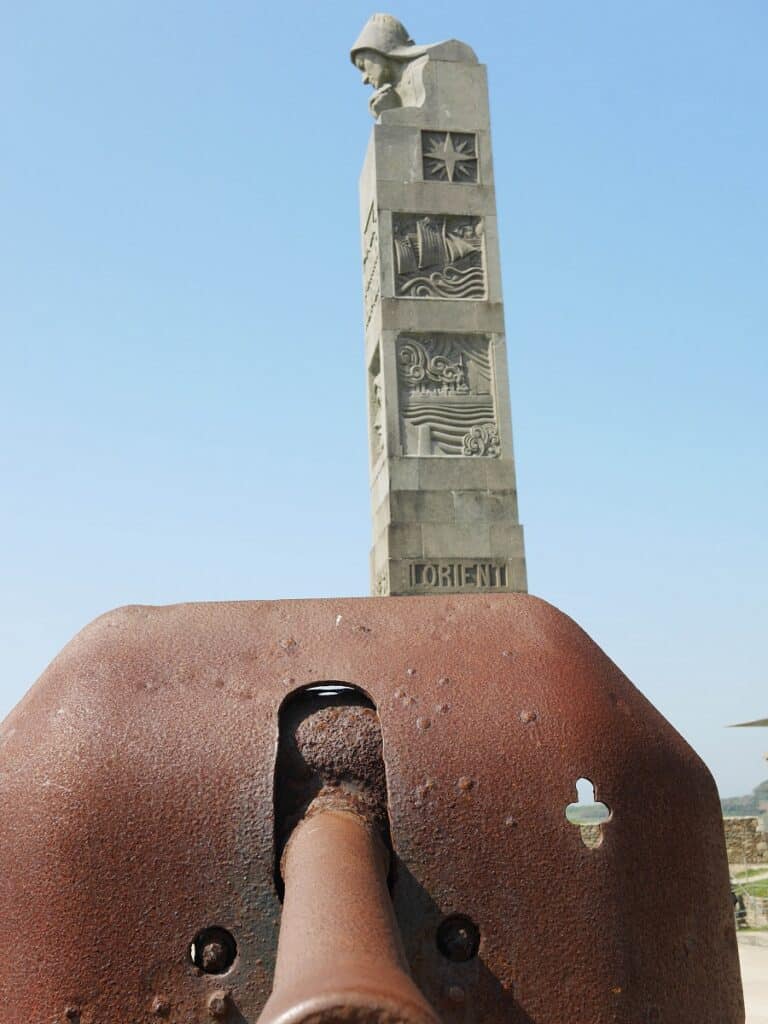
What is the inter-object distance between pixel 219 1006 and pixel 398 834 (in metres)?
0.31

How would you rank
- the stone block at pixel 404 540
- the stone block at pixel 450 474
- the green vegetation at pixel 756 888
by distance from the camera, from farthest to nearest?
the green vegetation at pixel 756 888, the stone block at pixel 450 474, the stone block at pixel 404 540

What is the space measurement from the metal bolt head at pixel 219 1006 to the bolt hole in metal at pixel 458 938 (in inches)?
11.2

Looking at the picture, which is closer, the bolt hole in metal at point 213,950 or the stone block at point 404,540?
the bolt hole in metal at point 213,950

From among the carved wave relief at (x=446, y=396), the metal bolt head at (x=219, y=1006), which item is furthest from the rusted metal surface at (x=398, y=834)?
the carved wave relief at (x=446, y=396)

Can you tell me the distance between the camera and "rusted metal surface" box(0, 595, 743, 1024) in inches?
59.8


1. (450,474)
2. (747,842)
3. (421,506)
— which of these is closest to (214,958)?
(421,506)

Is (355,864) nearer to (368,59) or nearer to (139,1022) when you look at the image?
(139,1022)

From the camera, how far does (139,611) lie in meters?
1.85

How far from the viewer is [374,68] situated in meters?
10.6

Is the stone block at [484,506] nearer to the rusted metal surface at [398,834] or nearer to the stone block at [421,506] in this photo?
the stone block at [421,506]

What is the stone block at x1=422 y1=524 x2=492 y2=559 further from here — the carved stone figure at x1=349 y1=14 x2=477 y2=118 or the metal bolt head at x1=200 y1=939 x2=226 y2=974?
the metal bolt head at x1=200 y1=939 x2=226 y2=974

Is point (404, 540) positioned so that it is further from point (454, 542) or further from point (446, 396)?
point (446, 396)

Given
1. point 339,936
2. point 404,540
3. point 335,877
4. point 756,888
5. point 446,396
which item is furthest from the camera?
point 756,888

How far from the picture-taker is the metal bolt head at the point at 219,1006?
1.48 meters
